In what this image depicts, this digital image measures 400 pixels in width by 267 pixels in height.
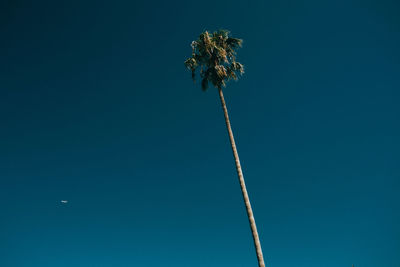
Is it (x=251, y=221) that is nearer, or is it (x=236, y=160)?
(x=251, y=221)

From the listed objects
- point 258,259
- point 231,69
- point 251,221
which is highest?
point 231,69

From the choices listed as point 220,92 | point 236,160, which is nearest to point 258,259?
point 236,160

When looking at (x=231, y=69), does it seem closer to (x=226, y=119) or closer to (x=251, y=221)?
(x=226, y=119)

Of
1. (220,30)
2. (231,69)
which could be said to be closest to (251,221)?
(231,69)

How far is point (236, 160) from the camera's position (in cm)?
1481

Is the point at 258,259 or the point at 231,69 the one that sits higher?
the point at 231,69

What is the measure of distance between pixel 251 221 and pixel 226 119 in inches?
294

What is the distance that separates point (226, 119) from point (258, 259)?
9.32 m

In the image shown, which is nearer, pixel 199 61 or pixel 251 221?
pixel 251 221

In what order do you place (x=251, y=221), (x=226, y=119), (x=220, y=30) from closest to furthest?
1. (x=251, y=221)
2. (x=226, y=119)
3. (x=220, y=30)

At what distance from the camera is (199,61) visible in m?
19.1

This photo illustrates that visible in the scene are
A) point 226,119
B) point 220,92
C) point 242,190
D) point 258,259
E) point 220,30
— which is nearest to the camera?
point 258,259

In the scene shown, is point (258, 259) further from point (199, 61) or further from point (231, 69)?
point (199, 61)

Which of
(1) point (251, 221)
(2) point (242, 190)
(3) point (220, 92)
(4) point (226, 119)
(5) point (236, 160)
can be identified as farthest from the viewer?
(3) point (220, 92)
